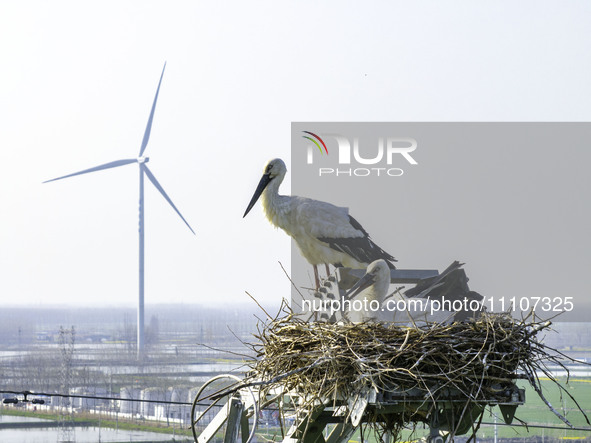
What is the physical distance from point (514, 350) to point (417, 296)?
8.76 feet

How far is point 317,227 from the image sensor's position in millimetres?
10164

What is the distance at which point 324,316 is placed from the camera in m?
8.56

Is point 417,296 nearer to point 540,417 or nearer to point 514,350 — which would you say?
point 514,350

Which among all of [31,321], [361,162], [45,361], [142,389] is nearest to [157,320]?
[31,321]

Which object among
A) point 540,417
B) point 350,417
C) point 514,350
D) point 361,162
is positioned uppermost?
point 361,162

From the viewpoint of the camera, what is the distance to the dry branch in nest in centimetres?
599

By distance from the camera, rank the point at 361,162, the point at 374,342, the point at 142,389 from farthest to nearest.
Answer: the point at 142,389
the point at 361,162
the point at 374,342

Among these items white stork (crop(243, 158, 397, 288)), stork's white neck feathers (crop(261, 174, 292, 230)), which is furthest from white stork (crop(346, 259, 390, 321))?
stork's white neck feathers (crop(261, 174, 292, 230))

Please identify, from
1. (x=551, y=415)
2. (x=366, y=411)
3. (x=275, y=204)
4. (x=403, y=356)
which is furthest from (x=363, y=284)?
(x=551, y=415)

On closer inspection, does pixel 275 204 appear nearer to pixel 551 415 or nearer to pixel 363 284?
pixel 363 284

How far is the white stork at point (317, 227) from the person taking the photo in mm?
10172

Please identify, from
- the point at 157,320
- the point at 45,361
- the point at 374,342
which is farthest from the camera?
the point at 157,320

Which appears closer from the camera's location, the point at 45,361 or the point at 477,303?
the point at 477,303

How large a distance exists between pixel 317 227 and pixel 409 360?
4.17m
